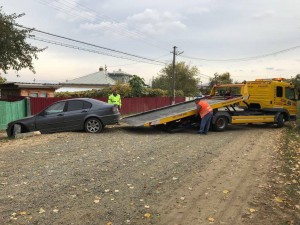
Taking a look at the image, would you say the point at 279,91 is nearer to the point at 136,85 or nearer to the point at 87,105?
the point at 87,105

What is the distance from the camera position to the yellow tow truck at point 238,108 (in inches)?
562

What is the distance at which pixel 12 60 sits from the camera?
71.4ft

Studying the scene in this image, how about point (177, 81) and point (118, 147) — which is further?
point (177, 81)

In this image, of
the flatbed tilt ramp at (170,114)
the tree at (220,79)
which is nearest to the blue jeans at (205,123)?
the flatbed tilt ramp at (170,114)

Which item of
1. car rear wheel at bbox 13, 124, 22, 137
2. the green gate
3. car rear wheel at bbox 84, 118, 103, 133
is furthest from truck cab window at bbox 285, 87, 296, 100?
the green gate

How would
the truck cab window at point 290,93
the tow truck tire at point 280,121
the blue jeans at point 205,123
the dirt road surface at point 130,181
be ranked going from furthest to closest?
the truck cab window at point 290,93 → the tow truck tire at point 280,121 → the blue jeans at point 205,123 → the dirt road surface at point 130,181

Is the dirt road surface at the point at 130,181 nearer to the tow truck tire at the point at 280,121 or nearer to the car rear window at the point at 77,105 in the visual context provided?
the car rear window at the point at 77,105

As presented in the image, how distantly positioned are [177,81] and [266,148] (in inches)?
2198

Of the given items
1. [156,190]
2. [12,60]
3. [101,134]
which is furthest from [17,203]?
[12,60]

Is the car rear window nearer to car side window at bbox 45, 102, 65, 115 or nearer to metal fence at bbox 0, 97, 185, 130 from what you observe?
car side window at bbox 45, 102, 65, 115

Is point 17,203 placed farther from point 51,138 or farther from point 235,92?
point 235,92

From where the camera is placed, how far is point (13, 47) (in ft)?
69.0

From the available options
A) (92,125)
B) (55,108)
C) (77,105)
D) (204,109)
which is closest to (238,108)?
(204,109)

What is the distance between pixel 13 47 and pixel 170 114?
12.2 meters
